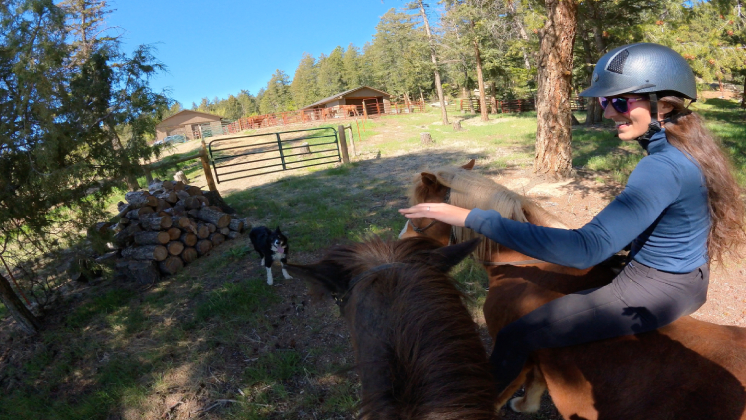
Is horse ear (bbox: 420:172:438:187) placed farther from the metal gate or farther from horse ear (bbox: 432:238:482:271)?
the metal gate

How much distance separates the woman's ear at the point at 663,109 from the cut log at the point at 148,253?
22.3ft

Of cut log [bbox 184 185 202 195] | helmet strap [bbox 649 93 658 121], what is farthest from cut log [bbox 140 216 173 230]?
helmet strap [bbox 649 93 658 121]

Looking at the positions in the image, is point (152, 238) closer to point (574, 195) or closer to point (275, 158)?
point (275, 158)

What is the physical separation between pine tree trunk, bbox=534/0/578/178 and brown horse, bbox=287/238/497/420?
6.76 meters

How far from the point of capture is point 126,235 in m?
6.46

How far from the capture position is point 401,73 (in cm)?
5428

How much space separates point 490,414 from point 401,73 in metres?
57.3

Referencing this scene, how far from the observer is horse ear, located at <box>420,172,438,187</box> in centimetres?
255

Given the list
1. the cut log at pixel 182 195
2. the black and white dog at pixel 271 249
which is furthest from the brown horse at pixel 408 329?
the cut log at pixel 182 195

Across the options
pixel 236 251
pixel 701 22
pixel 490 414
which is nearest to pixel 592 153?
pixel 236 251

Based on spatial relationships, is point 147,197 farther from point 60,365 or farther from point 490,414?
point 490,414

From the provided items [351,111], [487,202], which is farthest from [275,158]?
[351,111]

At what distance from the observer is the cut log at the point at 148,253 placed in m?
6.10

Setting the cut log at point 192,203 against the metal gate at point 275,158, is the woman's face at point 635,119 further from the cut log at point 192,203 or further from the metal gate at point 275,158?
the metal gate at point 275,158
